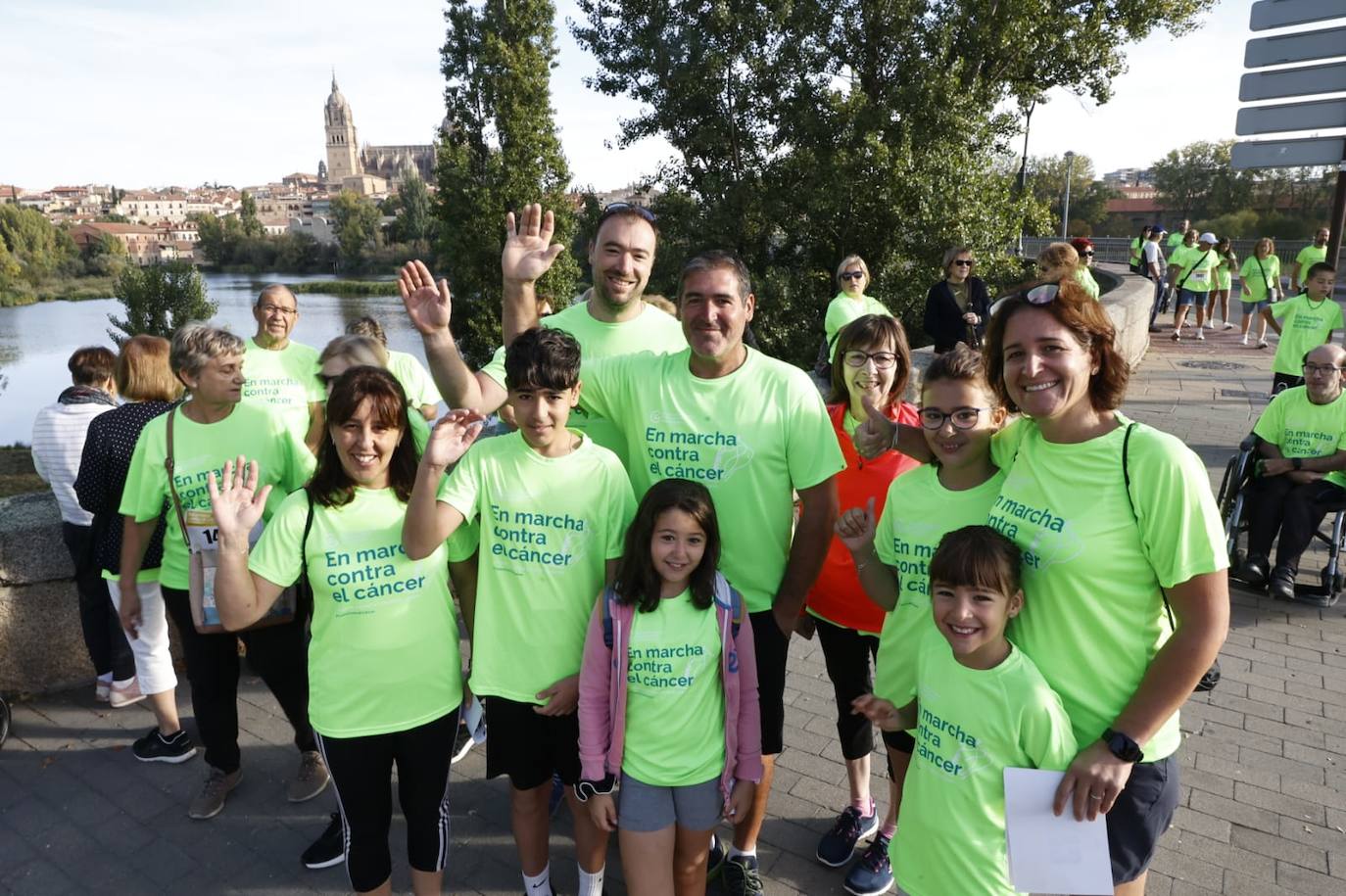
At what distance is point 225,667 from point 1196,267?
1538 cm

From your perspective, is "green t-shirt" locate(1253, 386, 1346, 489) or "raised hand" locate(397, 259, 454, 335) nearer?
"raised hand" locate(397, 259, 454, 335)

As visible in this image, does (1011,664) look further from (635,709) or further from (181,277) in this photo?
(181,277)

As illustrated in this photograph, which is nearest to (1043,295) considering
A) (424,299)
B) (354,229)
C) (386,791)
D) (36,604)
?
(424,299)

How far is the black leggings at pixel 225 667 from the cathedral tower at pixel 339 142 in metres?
180

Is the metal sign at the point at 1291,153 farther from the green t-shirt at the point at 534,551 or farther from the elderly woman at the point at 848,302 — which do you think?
the green t-shirt at the point at 534,551

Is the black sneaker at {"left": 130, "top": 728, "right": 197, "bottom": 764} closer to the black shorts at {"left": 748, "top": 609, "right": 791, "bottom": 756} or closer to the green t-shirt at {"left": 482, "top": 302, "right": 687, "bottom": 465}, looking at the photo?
the green t-shirt at {"left": 482, "top": 302, "right": 687, "bottom": 465}

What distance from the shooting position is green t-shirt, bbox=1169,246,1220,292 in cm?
1367

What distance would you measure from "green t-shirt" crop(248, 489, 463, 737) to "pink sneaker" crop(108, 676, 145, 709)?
2082 millimetres

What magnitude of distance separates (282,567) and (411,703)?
0.54m

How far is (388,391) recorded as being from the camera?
2.45 m

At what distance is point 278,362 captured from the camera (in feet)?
15.2

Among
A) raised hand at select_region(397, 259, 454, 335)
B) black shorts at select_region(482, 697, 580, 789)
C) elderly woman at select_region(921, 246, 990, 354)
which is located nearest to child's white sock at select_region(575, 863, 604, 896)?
black shorts at select_region(482, 697, 580, 789)

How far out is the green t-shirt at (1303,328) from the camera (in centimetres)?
752

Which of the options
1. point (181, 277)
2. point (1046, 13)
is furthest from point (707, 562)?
point (181, 277)
